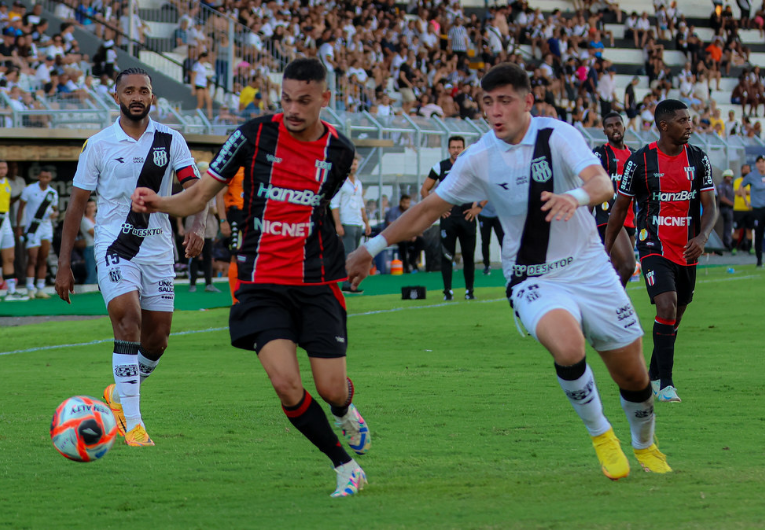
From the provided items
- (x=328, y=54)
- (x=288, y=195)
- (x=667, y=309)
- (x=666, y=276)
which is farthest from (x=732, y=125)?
(x=288, y=195)

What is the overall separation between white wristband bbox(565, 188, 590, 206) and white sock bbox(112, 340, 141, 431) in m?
3.27

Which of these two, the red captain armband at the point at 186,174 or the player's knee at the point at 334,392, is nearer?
the player's knee at the point at 334,392

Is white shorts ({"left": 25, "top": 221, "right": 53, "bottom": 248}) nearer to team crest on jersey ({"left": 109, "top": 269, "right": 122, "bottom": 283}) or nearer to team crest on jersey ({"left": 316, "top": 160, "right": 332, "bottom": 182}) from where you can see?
team crest on jersey ({"left": 109, "top": 269, "right": 122, "bottom": 283})

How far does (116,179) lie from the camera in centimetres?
728

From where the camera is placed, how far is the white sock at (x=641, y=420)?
5.75 metres

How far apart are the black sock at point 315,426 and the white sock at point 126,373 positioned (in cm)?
194

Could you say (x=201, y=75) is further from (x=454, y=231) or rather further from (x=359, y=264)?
(x=359, y=264)

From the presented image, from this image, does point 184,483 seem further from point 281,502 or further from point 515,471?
point 515,471

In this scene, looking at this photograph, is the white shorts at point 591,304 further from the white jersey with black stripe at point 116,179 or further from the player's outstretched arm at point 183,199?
the white jersey with black stripe at point 116,179

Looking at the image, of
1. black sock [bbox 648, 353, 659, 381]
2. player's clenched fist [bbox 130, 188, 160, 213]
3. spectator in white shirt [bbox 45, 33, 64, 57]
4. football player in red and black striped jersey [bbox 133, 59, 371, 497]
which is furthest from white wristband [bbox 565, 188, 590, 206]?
spectator in white shirt [bbox 45, 33, 64, 57]

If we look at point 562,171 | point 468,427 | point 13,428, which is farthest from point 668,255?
point 13,428

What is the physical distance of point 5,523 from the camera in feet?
16.3

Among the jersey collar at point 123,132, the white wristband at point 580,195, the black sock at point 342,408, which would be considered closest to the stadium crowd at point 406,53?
the jersey collar at point 123,132

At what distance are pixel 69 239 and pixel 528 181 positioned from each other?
3251 millimetres
